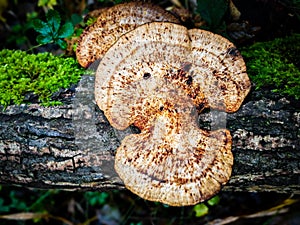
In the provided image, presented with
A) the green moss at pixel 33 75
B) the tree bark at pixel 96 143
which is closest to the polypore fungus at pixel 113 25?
the green moss at pixel 33 75

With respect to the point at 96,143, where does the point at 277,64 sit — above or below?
above

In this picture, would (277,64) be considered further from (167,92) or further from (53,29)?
(53,29)

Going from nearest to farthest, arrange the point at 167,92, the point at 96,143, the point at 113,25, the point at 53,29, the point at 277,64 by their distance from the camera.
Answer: the point at 167,92, the point at 96,143, the point at 113,25, the point at 277,64, the point at 53,29

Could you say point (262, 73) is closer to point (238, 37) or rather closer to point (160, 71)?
point (238, 37)

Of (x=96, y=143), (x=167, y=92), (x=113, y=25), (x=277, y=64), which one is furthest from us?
(x=277, y=64)

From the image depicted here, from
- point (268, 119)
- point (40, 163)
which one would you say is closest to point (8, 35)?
point (40, 163)

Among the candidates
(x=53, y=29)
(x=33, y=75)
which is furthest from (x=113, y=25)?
(x=33, y=75)
